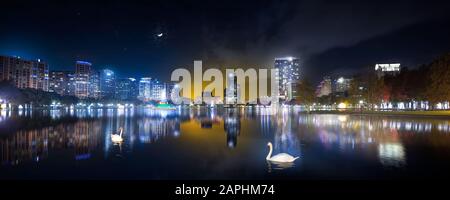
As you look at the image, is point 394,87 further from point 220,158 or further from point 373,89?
point 220,158

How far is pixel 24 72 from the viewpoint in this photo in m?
155

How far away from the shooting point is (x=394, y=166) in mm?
→ 12977

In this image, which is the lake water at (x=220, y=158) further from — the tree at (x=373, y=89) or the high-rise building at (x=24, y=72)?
the high-rise building at (x=24, y=72)

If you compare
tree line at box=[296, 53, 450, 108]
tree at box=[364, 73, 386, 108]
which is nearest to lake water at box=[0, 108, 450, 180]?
tree line at box=[296, 53, 450, 108]

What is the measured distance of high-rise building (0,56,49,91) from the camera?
140375mm

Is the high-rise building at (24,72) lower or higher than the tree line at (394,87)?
higher

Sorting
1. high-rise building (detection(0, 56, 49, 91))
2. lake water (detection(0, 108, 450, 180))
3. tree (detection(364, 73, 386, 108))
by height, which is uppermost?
high-rise building (detection(0, 56, 49, 91))

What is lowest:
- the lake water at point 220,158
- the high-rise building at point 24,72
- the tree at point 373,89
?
the lake water at point 220,158

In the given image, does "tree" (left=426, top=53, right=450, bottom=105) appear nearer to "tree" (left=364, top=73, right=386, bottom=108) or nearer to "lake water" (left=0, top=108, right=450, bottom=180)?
"tree" (left=364, top=73, right=386, bottom=108)

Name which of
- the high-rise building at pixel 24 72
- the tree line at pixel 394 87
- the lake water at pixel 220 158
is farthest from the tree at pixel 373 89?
the high-rise building at pixel 24 72

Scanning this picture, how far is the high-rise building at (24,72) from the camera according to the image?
461 feet

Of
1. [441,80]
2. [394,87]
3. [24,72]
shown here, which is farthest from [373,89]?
[24,72]

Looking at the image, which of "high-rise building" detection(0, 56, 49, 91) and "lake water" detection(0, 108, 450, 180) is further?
"high-rise building" detection(0, 56, 49, 91)
